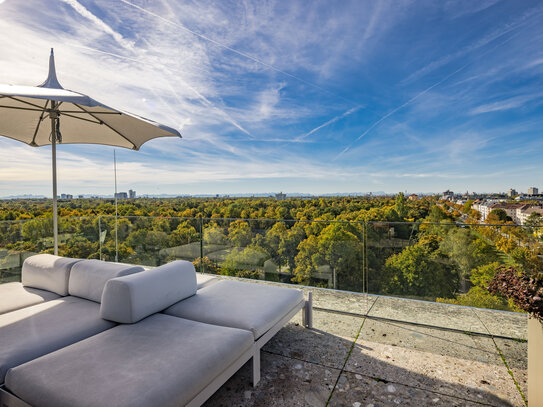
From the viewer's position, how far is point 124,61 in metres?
6.23

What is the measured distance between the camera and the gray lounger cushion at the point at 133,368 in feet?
3.81

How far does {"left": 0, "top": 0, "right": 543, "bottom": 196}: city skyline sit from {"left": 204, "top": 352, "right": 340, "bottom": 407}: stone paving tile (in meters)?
2.58

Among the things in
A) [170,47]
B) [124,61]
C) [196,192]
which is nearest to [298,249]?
[170,47]

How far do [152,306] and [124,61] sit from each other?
243 inches

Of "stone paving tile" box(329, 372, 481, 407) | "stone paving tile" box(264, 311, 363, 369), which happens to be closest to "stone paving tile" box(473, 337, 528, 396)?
"stone paving tile" box(329, 372, 481, 407)

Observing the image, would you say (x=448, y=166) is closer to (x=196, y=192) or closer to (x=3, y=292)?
(x=196, y=192)

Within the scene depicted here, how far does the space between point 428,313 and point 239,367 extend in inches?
89.7

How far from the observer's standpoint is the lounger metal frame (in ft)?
4.30

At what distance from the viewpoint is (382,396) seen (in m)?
1.84

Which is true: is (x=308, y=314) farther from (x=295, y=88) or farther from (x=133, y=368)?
(x=295, y=88)

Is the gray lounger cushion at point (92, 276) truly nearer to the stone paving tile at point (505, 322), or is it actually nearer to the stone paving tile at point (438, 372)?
the stone paving tile at point (438, 372)

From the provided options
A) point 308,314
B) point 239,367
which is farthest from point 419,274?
point 239,367

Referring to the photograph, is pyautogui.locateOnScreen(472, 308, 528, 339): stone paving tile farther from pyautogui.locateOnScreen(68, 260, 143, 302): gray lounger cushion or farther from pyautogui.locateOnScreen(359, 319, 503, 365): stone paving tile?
pyautogui.locateOnScreen(68, 260, 143, 302): gray lounger cushion

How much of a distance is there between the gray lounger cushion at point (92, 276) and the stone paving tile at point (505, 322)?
132 inches
